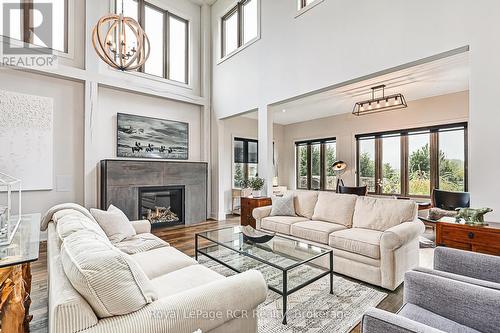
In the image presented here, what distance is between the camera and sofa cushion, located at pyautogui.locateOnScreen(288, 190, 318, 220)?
4.15 m

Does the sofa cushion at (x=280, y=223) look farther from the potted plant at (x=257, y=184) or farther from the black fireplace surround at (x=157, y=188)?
the black fireplace surround at (x=157, y=188)

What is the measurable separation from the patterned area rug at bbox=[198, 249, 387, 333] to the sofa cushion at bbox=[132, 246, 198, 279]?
0.77m

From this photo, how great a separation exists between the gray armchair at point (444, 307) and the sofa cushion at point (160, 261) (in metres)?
1.47

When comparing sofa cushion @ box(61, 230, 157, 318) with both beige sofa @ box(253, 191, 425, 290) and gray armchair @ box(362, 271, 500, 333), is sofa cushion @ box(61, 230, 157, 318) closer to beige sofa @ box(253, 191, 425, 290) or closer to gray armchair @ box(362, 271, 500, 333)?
gray armchair @ box(362, 271, 500, 333)

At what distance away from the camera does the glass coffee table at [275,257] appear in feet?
8.00

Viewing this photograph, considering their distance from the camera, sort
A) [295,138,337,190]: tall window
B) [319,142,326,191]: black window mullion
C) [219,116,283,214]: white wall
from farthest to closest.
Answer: [319,142,326,191]: black window mullion, [295,138,337,190]: tall window, [219,116,283,214]: white wall

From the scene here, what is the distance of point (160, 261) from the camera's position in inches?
85.2

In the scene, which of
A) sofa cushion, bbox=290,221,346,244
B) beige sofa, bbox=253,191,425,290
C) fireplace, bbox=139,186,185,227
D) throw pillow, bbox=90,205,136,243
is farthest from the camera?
fireplace, bbox=139,186,185,227

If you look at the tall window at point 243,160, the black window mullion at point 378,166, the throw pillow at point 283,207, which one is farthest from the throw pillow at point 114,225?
the black window mullion at point 378,166

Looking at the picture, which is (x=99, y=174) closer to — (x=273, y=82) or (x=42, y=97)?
(x=42, y=97)

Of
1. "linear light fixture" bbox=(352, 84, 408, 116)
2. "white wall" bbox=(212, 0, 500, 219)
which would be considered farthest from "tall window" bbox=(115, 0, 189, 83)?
"linear light fixture" bbox=(352, 84, 408, 116)

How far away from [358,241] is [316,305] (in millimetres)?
882

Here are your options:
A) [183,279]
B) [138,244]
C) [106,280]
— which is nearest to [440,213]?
[183,279]

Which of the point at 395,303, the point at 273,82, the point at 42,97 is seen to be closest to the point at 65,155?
the point at 42,97
